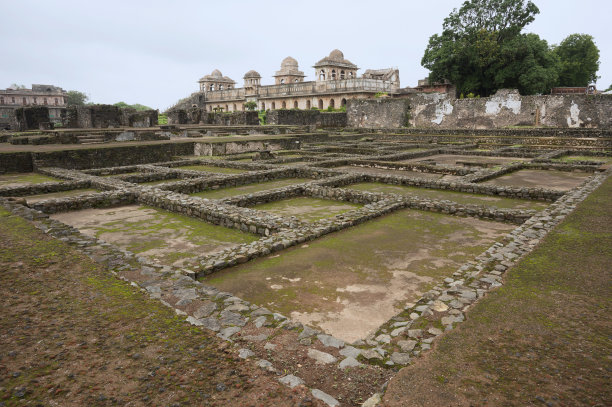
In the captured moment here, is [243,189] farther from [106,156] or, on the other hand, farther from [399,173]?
[106,156]

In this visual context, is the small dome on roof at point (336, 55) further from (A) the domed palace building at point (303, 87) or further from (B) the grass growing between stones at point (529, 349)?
(B) the grass growing between stones at point (529, 349)

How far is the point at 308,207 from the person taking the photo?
7.88m

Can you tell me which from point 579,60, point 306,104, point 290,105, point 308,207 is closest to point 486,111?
point 308,207

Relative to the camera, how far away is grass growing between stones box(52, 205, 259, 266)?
5.30 meters

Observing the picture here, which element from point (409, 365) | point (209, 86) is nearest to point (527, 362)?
point (409, 365)

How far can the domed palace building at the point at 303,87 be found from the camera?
1725 inches

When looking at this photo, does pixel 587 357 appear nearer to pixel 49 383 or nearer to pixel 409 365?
pixel 409 365

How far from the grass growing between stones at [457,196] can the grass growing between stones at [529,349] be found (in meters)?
3.94

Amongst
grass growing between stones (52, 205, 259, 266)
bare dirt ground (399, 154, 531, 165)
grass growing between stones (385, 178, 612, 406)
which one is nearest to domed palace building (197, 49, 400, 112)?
bare dirt ground (399, 154, 531, 165)

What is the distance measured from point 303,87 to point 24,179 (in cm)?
4067

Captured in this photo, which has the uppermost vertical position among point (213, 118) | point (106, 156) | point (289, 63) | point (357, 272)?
point (289, 63)

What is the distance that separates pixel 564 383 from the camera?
2.16 metres

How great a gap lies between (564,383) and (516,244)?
9.08ft

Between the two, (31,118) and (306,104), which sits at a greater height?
(306,104)
